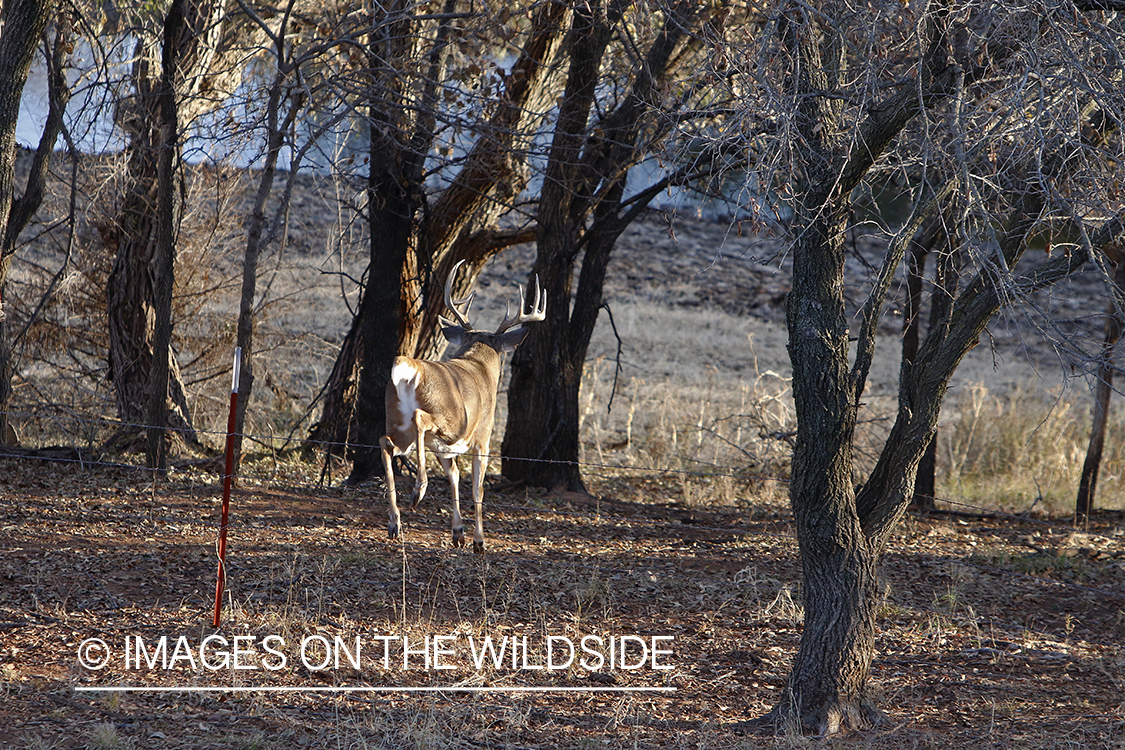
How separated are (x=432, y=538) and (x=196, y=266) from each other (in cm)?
636

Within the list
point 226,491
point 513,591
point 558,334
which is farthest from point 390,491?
point 558,334

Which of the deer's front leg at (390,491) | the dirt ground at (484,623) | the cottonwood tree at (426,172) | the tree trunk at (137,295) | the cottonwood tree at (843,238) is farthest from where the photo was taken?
the tree trunk at (137,295)

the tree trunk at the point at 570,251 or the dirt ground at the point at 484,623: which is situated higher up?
the tree trunk at the point at 570,251

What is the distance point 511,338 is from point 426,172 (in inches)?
100

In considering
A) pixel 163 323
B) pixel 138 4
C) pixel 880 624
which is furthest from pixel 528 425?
pixel 138 4

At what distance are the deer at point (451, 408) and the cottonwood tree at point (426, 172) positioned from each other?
147 centimetres

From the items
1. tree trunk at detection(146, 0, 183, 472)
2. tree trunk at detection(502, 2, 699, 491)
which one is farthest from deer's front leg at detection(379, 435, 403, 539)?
tree trunk at detection(502, 2, 699, 491)

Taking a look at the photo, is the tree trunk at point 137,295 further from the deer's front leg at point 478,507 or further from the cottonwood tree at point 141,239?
the deer's front leg at point 478,507

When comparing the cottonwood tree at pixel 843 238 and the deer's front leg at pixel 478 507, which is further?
the deer's front leg at pixel 478 507

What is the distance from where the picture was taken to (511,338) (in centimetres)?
906

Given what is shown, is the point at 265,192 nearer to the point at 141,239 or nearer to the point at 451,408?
the point at 451,408

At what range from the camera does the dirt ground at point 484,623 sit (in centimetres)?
543

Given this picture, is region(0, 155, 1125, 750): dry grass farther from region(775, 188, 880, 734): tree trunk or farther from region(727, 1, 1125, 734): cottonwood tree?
region(727, 1, 1125, 734): cottonwood tree

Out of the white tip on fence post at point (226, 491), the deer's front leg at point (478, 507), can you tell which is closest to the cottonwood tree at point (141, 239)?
the deer's front leg at point (478, 507)
